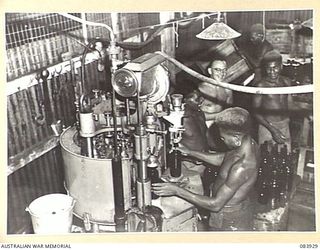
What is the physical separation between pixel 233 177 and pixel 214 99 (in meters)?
0.68

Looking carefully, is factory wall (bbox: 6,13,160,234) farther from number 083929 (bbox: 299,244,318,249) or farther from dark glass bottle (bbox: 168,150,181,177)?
number 083929 (bbox: 299,244,318,249)

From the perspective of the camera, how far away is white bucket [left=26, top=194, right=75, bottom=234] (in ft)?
3.46

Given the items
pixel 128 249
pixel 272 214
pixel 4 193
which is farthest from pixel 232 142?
pixel 4 193

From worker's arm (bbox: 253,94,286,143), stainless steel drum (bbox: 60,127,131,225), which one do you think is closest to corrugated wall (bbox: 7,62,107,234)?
stainless steel drum (bbox: 60,127,131,225)

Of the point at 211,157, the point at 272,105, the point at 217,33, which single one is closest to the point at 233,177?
the point at 211,157

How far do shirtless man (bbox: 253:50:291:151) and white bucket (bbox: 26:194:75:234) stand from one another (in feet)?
A: 3.56

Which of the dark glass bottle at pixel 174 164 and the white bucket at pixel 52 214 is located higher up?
the dark glass bottle at pixel 174 164

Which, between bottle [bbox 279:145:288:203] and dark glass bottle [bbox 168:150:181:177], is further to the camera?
bottle [bbox 279:145:288:203]

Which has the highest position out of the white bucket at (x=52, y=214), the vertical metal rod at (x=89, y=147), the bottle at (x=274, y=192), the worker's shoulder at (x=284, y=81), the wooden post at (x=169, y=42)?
the wooden post at (x=169, y=42)

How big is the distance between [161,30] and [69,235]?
4.04ft

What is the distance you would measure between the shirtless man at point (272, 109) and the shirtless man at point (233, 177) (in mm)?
513

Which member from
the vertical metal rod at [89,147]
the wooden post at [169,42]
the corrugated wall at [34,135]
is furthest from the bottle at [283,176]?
the corrugated wall at [34,135]

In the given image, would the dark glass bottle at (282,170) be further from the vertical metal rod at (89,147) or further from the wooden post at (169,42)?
the vertical metal rod at (89,147)

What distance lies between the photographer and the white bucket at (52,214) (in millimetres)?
1055
